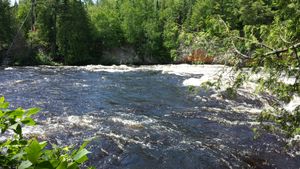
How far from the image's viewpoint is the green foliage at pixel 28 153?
44.9 inches

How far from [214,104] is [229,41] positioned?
1261 centimetres

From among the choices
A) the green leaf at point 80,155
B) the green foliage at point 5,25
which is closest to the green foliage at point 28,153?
the green leaf at point 80,155

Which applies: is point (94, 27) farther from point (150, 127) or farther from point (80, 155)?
point (80, 155)

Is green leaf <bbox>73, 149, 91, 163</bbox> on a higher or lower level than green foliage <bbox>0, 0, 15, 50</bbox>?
lower

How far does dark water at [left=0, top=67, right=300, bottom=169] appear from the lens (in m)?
9.82

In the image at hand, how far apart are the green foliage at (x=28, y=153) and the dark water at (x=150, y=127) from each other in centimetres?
459

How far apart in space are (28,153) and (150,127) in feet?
37.8

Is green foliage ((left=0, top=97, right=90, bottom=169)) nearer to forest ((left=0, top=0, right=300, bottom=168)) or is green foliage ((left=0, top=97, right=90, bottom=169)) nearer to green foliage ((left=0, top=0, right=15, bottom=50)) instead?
forest ((left=0, top=0, right=300, bottom=168))

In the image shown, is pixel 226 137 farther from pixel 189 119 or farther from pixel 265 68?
pixel 265 68

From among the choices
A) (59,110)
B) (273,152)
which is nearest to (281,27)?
(273,152)

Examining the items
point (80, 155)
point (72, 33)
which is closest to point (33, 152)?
point (80, 155)

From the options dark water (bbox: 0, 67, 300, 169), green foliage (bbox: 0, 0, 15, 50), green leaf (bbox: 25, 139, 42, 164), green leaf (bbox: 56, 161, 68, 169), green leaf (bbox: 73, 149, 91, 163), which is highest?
green foliage (bbox: 0, 0, 15, 50)

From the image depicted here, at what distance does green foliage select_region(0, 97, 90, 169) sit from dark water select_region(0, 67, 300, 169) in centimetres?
459

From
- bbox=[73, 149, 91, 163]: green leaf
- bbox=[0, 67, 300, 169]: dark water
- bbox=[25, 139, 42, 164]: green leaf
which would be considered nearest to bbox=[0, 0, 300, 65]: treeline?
bbox=[0, 67, 300, 169]: dark water
